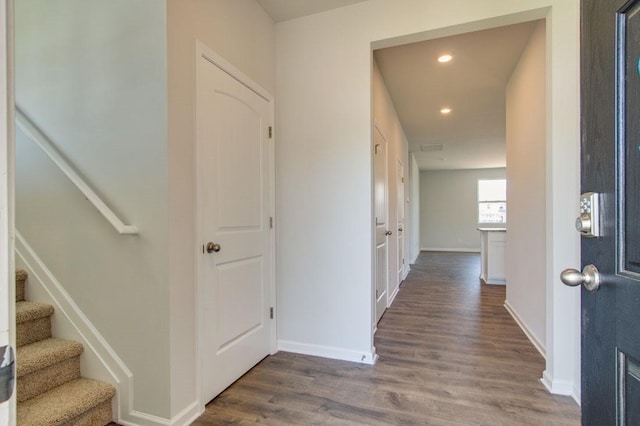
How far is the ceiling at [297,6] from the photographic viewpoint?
2.49 meters

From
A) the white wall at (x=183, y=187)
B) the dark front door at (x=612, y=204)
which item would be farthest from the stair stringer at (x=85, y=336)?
the dark front door at (x=612, y=204)

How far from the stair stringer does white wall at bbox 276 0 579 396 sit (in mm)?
1192

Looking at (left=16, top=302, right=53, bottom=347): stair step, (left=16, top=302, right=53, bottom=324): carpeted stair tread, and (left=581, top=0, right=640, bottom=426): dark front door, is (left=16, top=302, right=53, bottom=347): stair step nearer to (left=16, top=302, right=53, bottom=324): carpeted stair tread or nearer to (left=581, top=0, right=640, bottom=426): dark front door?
(left=16, top=302, right=53, bottom=324): carpeted stair tread

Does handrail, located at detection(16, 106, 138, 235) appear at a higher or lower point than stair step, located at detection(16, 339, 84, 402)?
higher

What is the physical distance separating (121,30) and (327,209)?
168cm

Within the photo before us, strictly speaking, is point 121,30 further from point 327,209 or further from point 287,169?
point 327,209

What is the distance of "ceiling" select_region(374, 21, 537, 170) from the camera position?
9.72ft

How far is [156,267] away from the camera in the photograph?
170cm

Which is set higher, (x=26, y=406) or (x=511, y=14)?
(x=511, y=14)

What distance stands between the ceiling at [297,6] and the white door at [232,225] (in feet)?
2.25

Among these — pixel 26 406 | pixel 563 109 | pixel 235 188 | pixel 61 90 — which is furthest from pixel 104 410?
pixel 563 109

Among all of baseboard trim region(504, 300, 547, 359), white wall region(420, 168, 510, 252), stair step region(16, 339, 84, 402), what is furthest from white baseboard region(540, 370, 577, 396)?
white wall region(420, 168, 510, 252)

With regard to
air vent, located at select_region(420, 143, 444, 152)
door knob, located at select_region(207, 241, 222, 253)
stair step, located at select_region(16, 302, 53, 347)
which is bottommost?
stair step, located at select_region(16, 302, 53, 347)

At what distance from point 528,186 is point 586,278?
8.31ft
